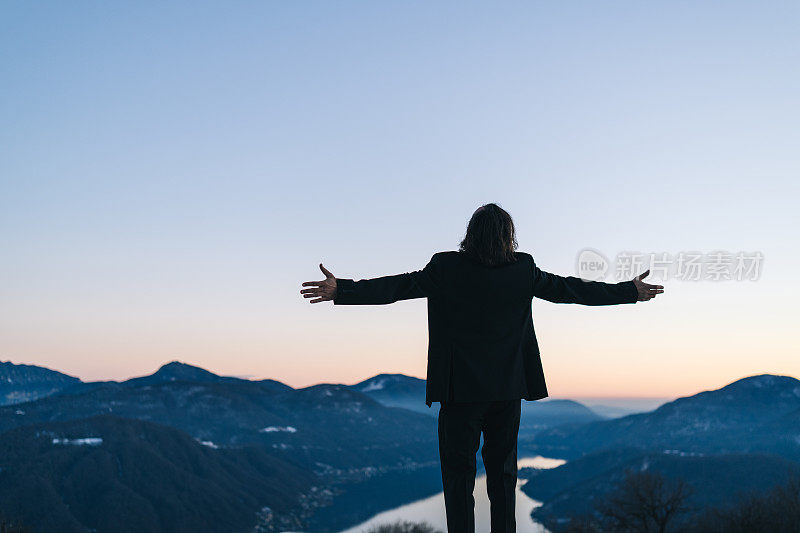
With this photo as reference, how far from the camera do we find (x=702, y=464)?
189250mm

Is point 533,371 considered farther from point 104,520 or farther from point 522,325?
point 104,520

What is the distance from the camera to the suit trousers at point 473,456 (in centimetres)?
388

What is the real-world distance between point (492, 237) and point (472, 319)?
1.63 feet

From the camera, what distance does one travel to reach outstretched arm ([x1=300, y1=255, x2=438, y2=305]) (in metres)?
3.96

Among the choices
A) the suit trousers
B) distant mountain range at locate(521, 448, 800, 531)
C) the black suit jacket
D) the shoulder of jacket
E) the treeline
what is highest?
the shoulder of jacket

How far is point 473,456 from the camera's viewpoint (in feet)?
12.8

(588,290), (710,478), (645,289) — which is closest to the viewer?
(588,290)

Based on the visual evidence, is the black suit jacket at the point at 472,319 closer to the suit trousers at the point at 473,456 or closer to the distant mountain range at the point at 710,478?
the suit trousers at the point at 473,456

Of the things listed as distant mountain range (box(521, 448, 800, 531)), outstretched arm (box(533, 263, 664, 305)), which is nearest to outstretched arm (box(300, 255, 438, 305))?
outstretched arm (box(533, 263, 664, 305))

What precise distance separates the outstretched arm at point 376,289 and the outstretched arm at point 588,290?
2.25 feet

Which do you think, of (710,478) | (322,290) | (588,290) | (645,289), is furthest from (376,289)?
(710,478)

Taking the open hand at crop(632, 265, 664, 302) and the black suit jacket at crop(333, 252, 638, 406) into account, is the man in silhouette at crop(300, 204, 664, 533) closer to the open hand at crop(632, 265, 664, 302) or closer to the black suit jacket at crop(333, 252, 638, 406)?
the black suit jacket at crop(333, 252, 638, 406)

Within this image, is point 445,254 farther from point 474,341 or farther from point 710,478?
point 710,478

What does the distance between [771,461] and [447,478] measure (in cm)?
21954
